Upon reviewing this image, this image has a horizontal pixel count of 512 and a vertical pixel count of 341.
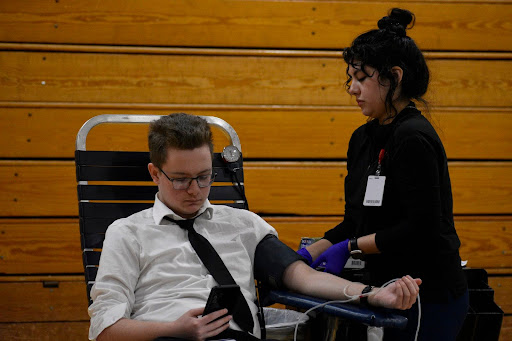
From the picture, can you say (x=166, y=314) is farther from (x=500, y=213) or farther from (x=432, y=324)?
(x=500, y=213)

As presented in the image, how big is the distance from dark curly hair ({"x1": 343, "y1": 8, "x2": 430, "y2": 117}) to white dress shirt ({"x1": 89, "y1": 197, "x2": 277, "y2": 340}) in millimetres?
585

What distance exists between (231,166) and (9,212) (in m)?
1.44

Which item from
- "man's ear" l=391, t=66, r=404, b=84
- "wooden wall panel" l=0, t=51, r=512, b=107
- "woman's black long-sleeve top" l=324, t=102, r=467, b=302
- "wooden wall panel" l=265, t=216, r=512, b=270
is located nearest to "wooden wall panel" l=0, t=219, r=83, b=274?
"wooden wall panel" l=0, t=51, r=512, b=107

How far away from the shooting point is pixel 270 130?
9.91 feet

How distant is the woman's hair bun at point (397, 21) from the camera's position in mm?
1730

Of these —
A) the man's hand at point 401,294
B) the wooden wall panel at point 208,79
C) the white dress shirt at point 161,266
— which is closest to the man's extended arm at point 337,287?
the man's hand at point 401,294

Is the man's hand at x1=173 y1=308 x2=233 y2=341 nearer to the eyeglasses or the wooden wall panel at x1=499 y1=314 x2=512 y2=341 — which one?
the eyeglasses

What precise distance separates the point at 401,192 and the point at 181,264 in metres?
0.66

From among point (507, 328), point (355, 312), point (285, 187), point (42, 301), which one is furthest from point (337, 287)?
point (507, 328)

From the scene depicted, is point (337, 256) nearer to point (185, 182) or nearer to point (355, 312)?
point (355, 312)

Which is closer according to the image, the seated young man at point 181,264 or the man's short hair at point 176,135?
the seated young man at point 181,264

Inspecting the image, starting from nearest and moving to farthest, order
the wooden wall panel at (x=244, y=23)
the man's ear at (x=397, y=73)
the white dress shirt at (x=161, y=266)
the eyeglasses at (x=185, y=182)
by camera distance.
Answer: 1. the white dress shirt at (x=161, y=266)
2. the eyeglasses at (x=185, y=182)
3. the man's ear at (x=397, y=73)
4. the wooden wall panel at (x=244, y=23)

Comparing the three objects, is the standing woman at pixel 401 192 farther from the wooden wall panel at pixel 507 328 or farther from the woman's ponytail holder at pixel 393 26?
the wooden wall panel at pixel 507 328

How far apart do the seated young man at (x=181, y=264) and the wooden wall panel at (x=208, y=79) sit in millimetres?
1356
